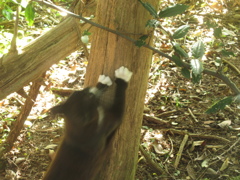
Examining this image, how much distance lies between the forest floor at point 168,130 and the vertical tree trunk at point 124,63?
0.84 m

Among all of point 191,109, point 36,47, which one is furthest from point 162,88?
point 36,47

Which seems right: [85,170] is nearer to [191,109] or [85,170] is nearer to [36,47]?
[36,47]

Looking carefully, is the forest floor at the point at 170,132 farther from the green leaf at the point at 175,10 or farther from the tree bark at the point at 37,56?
the green leaf at the point at 175,10

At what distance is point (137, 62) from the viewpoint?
2.78m

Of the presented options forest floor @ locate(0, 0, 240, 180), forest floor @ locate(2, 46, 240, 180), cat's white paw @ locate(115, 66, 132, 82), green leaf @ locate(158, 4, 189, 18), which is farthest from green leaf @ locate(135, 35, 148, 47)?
forest floor @ locate(2, 46, 240, 180)

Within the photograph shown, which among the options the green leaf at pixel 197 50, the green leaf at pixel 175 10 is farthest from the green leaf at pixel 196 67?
the green leaf at pixel 175 10

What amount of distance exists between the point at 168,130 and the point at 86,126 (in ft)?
6.98

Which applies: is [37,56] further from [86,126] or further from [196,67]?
[196,67]

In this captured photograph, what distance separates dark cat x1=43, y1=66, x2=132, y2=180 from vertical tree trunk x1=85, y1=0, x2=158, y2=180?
12cm

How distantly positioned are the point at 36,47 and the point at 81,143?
4.05 ft

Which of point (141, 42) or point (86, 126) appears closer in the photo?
point (141, 42)

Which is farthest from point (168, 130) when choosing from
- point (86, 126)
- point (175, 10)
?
point (175, 10)

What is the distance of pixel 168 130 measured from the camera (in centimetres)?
443

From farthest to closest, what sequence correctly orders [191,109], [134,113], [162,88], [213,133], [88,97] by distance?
[162,88] → [191,109] → [213,133] → [134,113] → [88,97]
